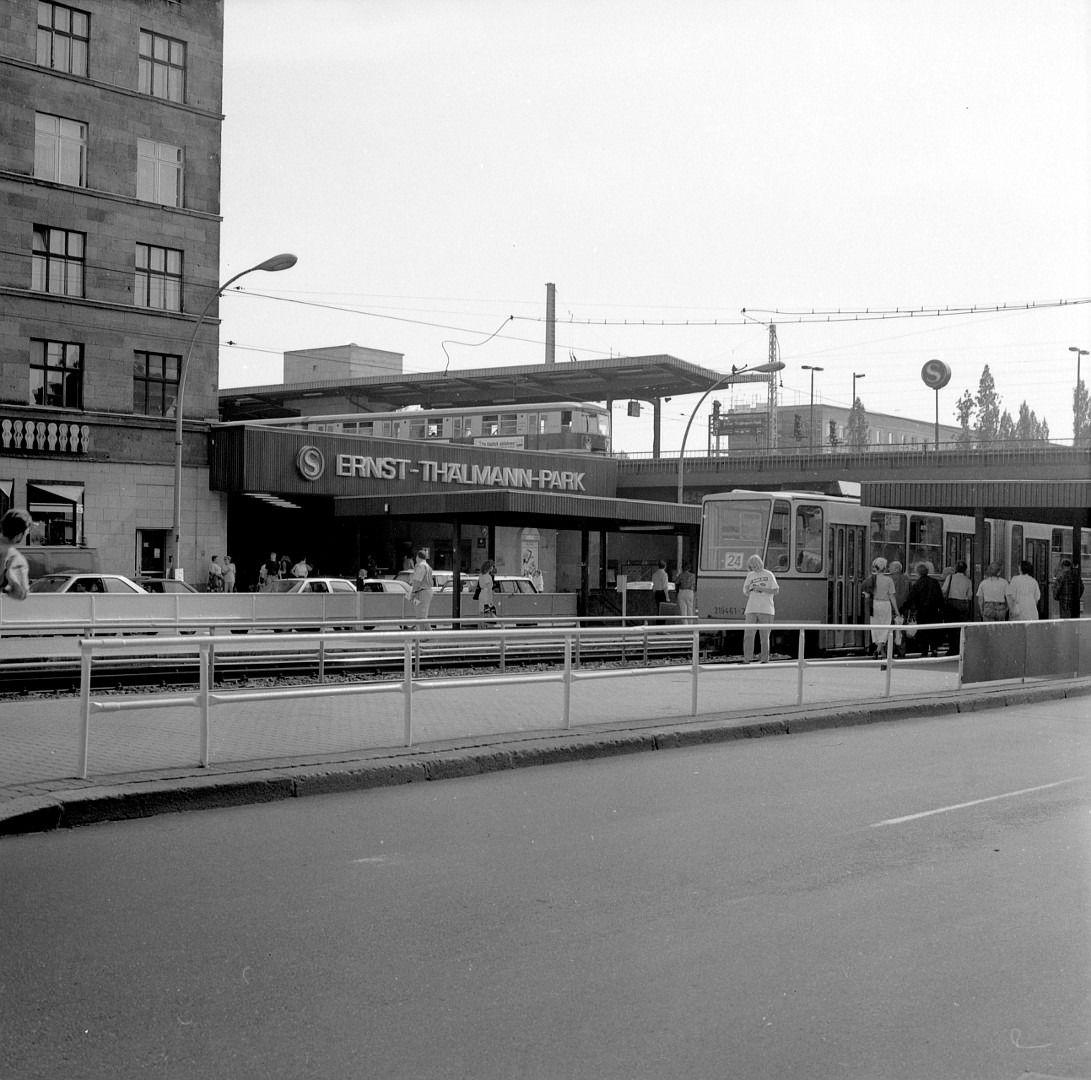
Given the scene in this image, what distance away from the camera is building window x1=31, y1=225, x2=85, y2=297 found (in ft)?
132

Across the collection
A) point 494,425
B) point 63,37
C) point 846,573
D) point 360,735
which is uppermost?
point 63,37

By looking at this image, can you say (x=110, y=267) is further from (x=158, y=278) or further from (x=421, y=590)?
(x=421, y=590)

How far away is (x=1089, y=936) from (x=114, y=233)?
131ft

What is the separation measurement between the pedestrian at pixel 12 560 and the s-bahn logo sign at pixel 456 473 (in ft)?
119

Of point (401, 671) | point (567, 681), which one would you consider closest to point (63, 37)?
point (567, 681)

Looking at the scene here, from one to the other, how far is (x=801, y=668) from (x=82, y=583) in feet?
46.4

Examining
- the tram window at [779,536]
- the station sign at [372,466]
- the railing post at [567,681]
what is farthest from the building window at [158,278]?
the railing post at [567,681]

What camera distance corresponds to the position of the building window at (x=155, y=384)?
41938 millimetres

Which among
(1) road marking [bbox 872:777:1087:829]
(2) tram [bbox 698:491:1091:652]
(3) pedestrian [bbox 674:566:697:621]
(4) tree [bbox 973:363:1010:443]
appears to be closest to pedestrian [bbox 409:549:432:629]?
(2) tram [bbox 698:491:1091:652]

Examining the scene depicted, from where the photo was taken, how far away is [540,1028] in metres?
4.73

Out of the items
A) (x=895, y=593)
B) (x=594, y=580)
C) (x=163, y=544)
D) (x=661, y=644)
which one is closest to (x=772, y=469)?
(x=594, y=580)

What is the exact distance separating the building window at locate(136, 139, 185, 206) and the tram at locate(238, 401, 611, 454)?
10205 millimetres

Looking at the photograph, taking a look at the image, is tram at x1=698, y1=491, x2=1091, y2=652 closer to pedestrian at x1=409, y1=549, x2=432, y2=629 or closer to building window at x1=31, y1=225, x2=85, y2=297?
pedestrian at x1=409, y1=549, x2=432, y2=629

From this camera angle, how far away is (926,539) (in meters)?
29.7
